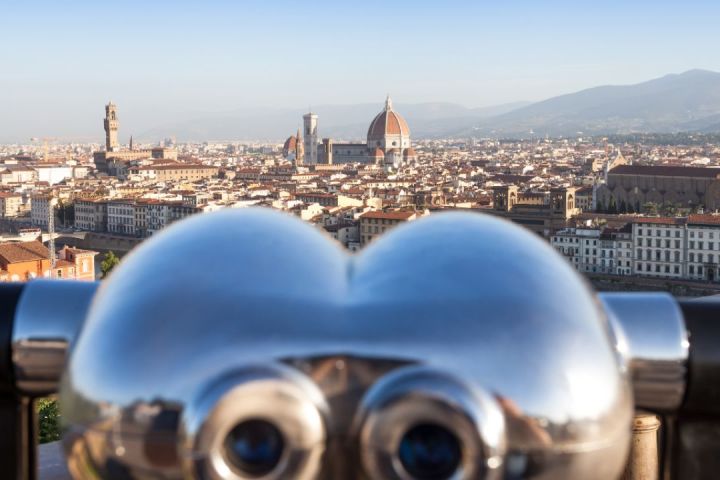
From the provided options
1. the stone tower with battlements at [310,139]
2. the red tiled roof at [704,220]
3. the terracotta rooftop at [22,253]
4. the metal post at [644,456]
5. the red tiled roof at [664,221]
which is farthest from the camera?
the stone tower with battlements at [310,139]

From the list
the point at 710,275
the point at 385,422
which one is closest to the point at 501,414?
the point at 385,422

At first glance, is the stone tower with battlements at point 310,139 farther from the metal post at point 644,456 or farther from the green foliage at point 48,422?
the metal post at point 644,456

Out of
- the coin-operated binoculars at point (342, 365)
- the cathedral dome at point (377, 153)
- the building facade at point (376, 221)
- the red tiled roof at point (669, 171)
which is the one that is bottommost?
the building facade at point (376, 221)

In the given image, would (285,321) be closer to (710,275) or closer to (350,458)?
(350,458)

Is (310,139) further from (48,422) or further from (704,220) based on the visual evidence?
(48,422)

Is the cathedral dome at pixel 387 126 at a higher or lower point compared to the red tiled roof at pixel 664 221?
higher

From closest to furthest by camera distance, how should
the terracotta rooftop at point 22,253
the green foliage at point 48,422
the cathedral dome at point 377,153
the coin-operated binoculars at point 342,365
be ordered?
1. the coin-operated binoculars at point 342,365
2. the green foliage at point 48,422
3. the terracotta rooftop at point 22,253
4. the cathedral dome at point 377,153

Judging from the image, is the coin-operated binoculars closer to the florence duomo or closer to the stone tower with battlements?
the florence duomo

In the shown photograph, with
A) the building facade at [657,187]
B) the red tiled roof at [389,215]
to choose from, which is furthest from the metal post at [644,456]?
the building facade at [657,187]

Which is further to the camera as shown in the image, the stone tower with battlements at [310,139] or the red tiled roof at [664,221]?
the stone tower with battlements at [310,139]
